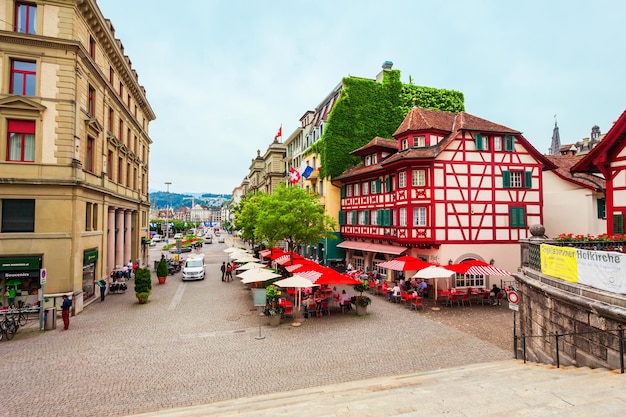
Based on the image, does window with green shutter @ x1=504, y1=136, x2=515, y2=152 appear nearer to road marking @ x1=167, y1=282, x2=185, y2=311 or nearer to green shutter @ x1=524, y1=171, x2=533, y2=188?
green shutter @ x1=524, y1=171, x2=533, y2=188

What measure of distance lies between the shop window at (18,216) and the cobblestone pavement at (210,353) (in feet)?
17.6

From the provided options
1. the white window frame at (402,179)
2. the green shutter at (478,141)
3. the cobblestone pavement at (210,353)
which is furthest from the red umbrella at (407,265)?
the green shutter at (478,141)

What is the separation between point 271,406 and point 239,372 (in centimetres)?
333

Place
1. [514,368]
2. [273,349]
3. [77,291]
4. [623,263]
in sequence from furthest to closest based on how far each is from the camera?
[77,291], [273,349], [514,368], [623,263]

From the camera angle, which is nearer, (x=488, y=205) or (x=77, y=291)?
(x=77, y=291)

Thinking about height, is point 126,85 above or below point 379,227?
above

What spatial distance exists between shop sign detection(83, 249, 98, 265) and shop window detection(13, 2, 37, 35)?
12144 millimetres

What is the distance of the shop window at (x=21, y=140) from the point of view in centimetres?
1834

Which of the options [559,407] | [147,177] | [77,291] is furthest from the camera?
[147,177]

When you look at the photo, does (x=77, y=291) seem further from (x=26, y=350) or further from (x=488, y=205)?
(x=488, y=205)

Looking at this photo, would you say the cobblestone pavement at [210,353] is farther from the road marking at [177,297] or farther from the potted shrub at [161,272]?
Result: the potted shrub at [161,272]

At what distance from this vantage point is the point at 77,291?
18984mm

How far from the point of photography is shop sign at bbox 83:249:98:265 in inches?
814

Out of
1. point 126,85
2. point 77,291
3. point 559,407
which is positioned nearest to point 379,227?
point 77,291
